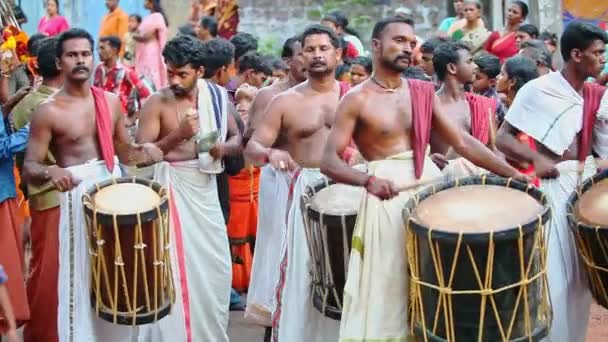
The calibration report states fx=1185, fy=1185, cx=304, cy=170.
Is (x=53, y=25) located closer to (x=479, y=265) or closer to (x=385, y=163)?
(x=385, y=163)

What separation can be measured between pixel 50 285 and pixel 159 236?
44.7 inches

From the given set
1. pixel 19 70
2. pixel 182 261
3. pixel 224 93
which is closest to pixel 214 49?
pixel 224 93

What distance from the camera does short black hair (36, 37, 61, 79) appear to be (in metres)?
7.38

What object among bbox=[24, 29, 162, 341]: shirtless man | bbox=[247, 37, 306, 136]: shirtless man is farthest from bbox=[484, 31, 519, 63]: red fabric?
bbox=[24, 29, 162, 341]: shirtless man

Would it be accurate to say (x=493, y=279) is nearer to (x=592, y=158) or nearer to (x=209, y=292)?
(x=592, y=158)

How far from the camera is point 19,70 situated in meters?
11.4

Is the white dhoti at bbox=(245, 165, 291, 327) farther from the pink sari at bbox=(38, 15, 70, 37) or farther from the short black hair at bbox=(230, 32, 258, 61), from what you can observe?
the pink sari at bbox=(38, 15, 70, 37)

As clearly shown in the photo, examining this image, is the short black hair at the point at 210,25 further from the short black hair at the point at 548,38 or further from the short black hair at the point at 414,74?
the short black hair at the point at 414,74

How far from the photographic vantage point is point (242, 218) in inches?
377

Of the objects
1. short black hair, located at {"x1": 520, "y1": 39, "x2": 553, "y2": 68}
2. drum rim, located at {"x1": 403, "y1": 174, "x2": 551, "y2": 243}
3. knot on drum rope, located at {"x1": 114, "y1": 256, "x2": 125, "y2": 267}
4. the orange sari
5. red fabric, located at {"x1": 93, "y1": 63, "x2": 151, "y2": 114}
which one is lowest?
the orange sari

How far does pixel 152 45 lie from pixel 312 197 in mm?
10017

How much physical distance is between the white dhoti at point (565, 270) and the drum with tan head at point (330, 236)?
111cm

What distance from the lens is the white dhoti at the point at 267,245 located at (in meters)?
7.73

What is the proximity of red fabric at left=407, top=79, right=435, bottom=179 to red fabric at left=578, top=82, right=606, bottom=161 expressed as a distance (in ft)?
3.93
